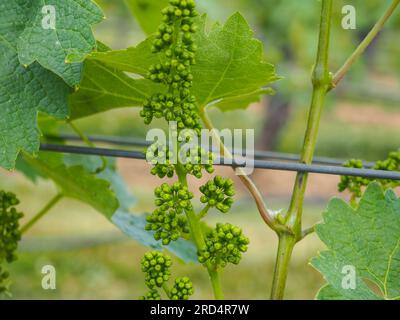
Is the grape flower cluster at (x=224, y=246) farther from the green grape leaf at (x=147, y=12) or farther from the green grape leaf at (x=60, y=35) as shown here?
the green grape leaf at (x=147, y=12)

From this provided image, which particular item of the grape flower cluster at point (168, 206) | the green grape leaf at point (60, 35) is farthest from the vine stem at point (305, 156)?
the green grape leaf at point (60, 35)

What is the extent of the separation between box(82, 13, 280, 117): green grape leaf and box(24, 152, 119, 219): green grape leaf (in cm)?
19

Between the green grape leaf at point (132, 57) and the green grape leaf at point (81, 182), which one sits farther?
the green grape leaf at point (81, 182)

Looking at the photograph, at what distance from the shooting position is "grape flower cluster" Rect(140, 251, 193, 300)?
70 centimetres

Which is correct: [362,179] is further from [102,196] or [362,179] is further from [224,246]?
[102,196]

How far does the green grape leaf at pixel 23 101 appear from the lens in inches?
29.7

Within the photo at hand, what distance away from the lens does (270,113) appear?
6.28 metres

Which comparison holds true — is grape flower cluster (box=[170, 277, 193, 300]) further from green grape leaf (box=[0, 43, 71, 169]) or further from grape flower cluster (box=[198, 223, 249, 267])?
green grape leaf (box=[0, 43, 71, 169])

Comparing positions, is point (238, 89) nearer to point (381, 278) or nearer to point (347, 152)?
point (381, 278)

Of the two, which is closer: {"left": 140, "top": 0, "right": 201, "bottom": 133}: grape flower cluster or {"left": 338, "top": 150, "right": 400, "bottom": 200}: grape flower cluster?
{"left": 140, "top": 0, "right": 201, "bottom": 133}: grape flower cluster

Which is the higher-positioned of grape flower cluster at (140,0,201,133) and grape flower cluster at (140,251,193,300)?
grape flower cluster at (140,0,201,133)

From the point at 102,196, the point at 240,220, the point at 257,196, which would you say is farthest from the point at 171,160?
the point at 240,220

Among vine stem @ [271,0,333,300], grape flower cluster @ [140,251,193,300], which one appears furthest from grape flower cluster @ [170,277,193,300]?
vine stem @ [271,0,333,300]

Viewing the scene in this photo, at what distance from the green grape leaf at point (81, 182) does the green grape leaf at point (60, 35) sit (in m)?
0.22
